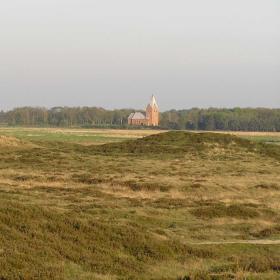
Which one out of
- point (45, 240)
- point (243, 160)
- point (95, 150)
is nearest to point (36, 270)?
point (45, 240)

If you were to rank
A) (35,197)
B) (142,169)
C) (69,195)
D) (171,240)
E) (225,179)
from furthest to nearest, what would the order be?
(142,169), (225,179), (69,195), (35,197), (171,240)

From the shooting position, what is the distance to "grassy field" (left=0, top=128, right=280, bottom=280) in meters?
15.4

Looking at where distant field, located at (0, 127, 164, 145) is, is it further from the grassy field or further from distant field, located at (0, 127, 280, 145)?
the grassy field

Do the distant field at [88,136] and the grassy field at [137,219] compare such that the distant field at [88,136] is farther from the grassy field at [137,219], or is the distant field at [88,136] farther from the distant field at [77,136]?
the grassy field at [137,219]

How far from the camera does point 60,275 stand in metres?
13.9

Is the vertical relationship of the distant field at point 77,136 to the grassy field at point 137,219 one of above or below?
below

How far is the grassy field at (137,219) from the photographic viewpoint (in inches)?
605

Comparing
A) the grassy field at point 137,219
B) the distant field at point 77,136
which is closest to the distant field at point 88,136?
the distant field at point 77,136

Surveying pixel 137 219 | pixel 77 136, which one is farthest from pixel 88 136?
pixel 137 219

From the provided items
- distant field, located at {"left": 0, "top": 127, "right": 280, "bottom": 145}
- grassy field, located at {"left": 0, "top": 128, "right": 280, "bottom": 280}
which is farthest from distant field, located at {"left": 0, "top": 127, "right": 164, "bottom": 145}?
grassy field, located at {"left": 0, "top": 128, "right": 280, "bottom": 280}

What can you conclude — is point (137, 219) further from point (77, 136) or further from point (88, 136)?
point (88, 136)

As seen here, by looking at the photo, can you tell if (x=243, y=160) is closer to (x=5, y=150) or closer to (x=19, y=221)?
(x=5, y=150)

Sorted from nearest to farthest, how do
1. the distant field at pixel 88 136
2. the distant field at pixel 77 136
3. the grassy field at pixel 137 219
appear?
the grassy field at pixel 137 219 → the distant field at pixel 77 136 → the distant field at pixel 88 136

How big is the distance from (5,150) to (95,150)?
11208 millimetres
